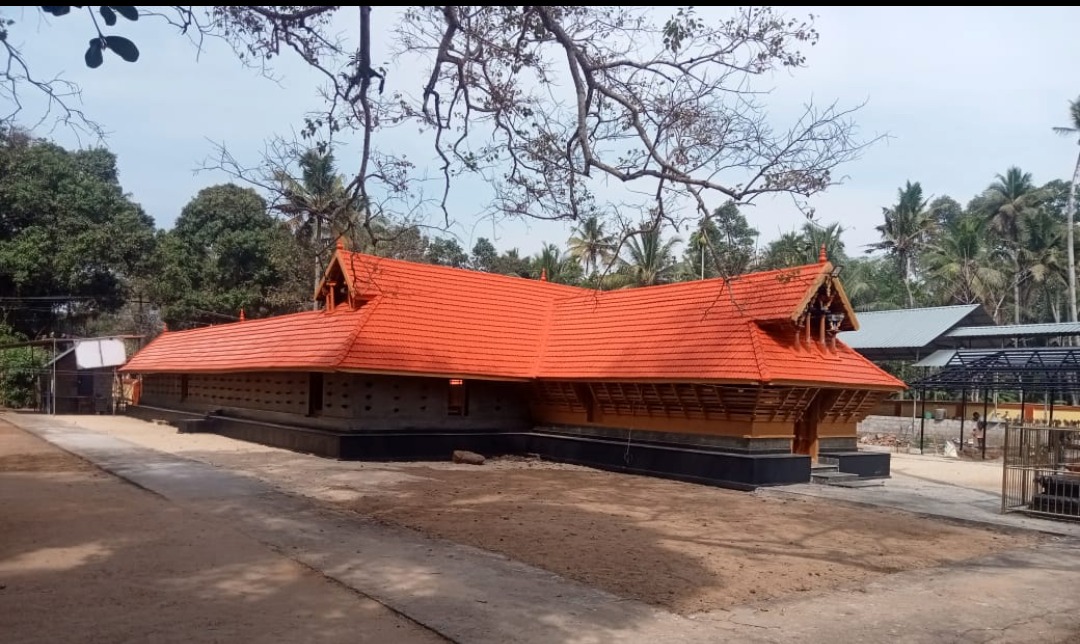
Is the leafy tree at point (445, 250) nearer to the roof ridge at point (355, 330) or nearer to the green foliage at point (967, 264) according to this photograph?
the roof ridge at point (355, 330)

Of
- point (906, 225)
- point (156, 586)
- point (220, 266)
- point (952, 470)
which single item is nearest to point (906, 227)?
point (906, 225)

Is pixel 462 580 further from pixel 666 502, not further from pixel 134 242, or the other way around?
pixel 134 242

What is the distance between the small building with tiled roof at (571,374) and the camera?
49.1 feet

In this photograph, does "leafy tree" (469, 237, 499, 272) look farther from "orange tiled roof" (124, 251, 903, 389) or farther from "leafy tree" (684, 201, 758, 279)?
"leafy tree" (684, 201, 758, 279)

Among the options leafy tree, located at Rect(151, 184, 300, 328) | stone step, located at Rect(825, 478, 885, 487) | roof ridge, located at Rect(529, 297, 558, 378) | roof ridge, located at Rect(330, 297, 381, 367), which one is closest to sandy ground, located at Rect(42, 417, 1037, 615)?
roof ridge, located at Rect(330, 297, 381, 367)

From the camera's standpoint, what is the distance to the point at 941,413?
2848cm

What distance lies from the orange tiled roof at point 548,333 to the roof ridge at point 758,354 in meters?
0.02

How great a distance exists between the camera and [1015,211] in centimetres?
4050

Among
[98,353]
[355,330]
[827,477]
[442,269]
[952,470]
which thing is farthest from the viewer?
[98,353]

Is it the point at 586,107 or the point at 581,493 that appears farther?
the point at 581,493

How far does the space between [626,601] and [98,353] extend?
2763cm

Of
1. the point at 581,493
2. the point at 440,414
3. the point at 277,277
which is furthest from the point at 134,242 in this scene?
the point at 581,493

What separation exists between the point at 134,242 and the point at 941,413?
110 feet

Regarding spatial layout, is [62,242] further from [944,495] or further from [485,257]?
[944,495]
